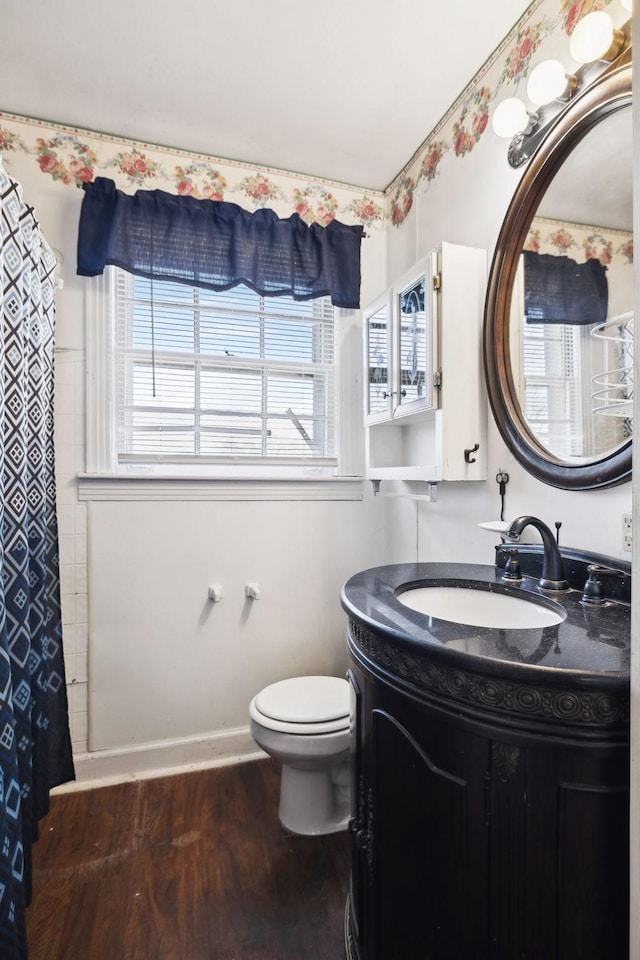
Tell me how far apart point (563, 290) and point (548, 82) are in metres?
0.51

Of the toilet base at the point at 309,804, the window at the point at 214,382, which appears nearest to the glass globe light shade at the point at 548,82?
the window at the point at 214,382

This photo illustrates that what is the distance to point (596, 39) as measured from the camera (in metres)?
1.05

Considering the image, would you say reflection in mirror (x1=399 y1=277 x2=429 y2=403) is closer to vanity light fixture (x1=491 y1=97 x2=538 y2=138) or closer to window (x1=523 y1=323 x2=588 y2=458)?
window (x1=523 y1=323 x2=588 y2=458)

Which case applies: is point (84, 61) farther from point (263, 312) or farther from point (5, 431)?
point (5, 431)

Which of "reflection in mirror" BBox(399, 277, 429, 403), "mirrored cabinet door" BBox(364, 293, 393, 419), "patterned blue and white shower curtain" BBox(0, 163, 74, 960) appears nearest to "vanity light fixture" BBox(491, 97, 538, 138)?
"reflection in mirror" BBox(399, 277, 429, 403)

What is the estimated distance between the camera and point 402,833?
0.88m

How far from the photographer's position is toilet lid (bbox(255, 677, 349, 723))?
152cm

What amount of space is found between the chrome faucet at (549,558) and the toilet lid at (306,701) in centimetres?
80

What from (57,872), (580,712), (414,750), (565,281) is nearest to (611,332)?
(565,281)

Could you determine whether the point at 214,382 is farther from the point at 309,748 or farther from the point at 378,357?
the point at 309,748

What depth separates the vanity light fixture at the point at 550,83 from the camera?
1161mm

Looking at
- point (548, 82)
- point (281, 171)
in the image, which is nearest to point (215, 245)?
point (281, 171)

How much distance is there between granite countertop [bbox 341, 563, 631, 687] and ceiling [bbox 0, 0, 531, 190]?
1.69 m

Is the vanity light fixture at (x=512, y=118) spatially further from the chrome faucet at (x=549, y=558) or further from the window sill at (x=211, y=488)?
the window sill at (x=211, y=488)
